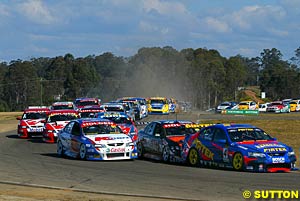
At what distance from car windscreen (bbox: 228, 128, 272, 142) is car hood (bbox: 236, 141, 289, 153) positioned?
38 cm

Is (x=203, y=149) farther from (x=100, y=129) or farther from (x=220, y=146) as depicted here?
(x=100, y=129)

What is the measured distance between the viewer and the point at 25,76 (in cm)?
10506

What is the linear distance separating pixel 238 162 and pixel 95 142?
5201 mm

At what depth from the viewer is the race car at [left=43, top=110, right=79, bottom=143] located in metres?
28.4

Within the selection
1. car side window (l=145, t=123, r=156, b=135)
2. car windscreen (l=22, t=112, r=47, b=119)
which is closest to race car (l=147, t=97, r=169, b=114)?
car windscreen (l=22, t=112, r=47, b=119)

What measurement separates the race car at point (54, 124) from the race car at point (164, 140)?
8.22 metres

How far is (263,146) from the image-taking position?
1641cm

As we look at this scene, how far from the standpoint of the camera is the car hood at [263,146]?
16.2 m

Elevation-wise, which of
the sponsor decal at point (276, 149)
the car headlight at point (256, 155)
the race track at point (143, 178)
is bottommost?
the race track at point (143, 178)

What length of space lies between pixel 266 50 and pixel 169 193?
527 ft

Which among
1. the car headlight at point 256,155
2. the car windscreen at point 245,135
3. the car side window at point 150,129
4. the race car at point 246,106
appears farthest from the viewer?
the race car at point 246,106

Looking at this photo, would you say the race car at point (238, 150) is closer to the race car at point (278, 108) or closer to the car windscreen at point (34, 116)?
the car windscreen at point (34, 116)

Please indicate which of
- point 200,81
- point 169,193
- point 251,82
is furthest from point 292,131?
point 251,82

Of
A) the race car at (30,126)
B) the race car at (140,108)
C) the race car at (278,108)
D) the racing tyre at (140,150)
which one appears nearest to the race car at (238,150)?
the racing tyre at (140,150)
